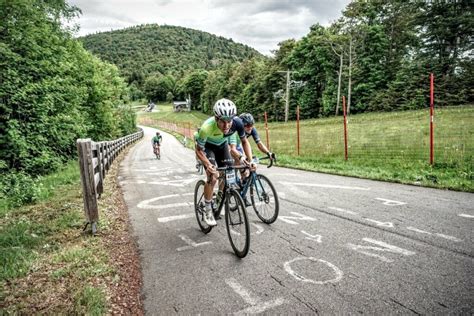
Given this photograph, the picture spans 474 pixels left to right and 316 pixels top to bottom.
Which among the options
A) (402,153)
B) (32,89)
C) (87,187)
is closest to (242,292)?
(87,187)


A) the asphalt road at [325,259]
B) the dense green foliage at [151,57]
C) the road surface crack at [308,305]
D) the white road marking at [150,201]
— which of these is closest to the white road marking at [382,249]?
the asphalt road at [325,259]

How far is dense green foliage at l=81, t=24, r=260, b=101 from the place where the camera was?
510 ft

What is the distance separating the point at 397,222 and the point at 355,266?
1846 millimetres

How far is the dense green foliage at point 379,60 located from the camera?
30688mm

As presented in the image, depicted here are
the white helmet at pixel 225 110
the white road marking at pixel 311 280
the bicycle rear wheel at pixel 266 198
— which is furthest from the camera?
the bicycle rear wheel at pixel 266 198

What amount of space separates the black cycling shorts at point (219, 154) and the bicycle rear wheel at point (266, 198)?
1.94ft

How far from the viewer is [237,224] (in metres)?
4.15

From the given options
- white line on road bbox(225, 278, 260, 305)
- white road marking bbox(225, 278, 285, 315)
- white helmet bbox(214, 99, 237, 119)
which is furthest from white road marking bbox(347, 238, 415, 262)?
white helmet bbox(214, 99, 237, 119)

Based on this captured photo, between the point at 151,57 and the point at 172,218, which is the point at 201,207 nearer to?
the point at 172,218

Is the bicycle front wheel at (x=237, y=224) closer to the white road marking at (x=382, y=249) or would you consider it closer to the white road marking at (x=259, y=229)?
the white road marking at (x=259, y=229)

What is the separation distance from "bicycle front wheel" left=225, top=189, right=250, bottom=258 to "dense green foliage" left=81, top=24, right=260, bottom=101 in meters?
140

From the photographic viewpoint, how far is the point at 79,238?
4.85m

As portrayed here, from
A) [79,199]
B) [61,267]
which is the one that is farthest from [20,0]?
[61,267]

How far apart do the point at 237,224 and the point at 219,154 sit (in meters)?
1.50
